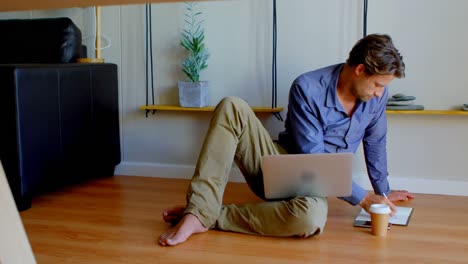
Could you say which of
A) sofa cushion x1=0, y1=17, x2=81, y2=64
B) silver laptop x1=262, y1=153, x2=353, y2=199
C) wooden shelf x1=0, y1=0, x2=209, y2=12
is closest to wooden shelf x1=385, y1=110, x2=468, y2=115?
silver laptop x1=262, y1=153, x2=353, y2=199

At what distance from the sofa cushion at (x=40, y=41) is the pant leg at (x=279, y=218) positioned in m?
1.34

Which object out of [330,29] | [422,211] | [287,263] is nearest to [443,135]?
[422,211]

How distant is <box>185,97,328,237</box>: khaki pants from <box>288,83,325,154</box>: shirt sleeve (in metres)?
0.12

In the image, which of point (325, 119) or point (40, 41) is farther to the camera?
point (40, 41)

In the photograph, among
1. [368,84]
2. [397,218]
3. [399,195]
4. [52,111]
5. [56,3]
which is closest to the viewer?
[56,3]

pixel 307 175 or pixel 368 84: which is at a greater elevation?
A: pixel 368 84

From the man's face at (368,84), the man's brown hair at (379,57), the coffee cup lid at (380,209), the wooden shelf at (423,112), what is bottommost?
the coffee cup lid at (380,209)

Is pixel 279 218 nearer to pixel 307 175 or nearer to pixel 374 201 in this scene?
pixel 307 175

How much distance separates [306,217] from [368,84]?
56cm

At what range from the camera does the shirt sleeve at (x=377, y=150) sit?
239cm

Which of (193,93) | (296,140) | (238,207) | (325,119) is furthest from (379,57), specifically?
(193,93)

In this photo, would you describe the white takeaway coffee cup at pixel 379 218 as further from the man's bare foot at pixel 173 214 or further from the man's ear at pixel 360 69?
the man's bare foot at pixel 173 214

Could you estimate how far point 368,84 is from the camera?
213 cm

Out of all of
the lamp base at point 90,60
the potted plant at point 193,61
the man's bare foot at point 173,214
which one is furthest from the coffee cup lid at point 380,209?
the lamp base at point 90,60
